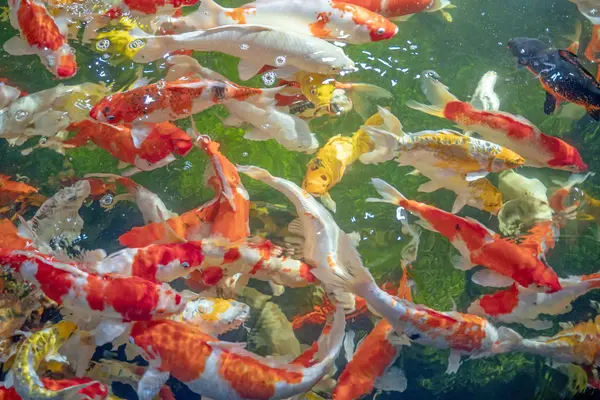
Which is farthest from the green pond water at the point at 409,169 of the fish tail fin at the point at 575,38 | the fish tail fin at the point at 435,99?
the fish tail fin at the point at 435,99

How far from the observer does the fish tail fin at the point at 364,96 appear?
2.81 metres

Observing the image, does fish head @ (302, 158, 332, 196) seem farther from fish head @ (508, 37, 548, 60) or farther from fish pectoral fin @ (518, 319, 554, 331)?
fish head @ (508, 37, 548, 60)

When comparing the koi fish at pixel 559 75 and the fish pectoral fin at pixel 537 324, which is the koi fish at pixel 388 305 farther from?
the koi fish at pixel 559 75

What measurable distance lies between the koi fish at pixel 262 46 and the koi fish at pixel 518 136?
2.24 ft

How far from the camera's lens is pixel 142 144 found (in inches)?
97.7

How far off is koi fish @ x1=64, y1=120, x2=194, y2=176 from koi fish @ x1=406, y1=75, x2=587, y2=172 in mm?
1459

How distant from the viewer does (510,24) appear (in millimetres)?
3295

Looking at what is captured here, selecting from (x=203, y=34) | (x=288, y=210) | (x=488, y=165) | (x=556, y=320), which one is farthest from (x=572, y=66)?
(x=203, y=34)

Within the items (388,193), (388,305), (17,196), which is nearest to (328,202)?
(388,193)

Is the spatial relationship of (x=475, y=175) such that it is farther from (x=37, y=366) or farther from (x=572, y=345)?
(x=37, y=366)

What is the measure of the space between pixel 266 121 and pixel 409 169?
846 millimetres

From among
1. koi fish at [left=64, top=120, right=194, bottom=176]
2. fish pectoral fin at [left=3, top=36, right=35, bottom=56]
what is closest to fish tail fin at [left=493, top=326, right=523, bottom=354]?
koi fish at [left=64, top=120, right=194, bottom=176]

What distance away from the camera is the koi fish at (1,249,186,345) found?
197 cm

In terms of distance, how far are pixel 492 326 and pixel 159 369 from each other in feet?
4.95
